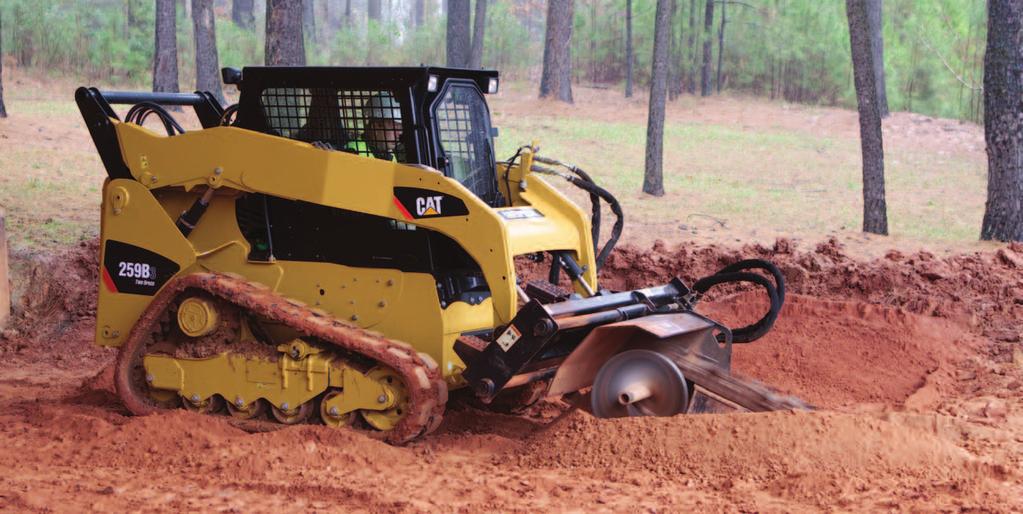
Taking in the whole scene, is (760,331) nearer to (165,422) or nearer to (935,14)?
(165,422)

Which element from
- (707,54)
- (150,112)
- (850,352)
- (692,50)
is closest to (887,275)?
(850,352)

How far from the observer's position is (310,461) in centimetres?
538

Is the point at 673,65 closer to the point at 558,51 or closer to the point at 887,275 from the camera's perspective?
the point at 558,51

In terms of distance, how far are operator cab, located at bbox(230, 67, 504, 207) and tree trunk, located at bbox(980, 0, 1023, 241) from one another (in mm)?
7423

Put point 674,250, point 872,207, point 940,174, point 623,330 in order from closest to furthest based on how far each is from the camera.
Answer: point 623,330, point 674,250, point 872,207, point 940,174

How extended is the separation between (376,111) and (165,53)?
16.0 m

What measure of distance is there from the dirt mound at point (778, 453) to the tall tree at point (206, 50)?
56.9 ft

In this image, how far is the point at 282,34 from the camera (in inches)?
475

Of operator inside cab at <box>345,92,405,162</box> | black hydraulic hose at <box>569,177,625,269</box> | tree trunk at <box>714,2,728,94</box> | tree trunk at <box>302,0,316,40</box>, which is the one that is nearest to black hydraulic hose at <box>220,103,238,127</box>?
operator inside cab at <box>345,92,405,162</box>

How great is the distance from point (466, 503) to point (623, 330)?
4.78ft

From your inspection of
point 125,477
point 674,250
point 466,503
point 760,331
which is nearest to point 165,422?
point 125,477

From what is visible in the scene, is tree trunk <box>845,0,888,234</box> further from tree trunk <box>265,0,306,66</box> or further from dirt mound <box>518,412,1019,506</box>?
dirt mound <box>518,412,1019,506</box>

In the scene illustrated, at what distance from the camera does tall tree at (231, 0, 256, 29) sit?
3472 centimetres

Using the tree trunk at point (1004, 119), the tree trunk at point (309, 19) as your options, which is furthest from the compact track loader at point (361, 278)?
the tree trunk at point (309, 19)
